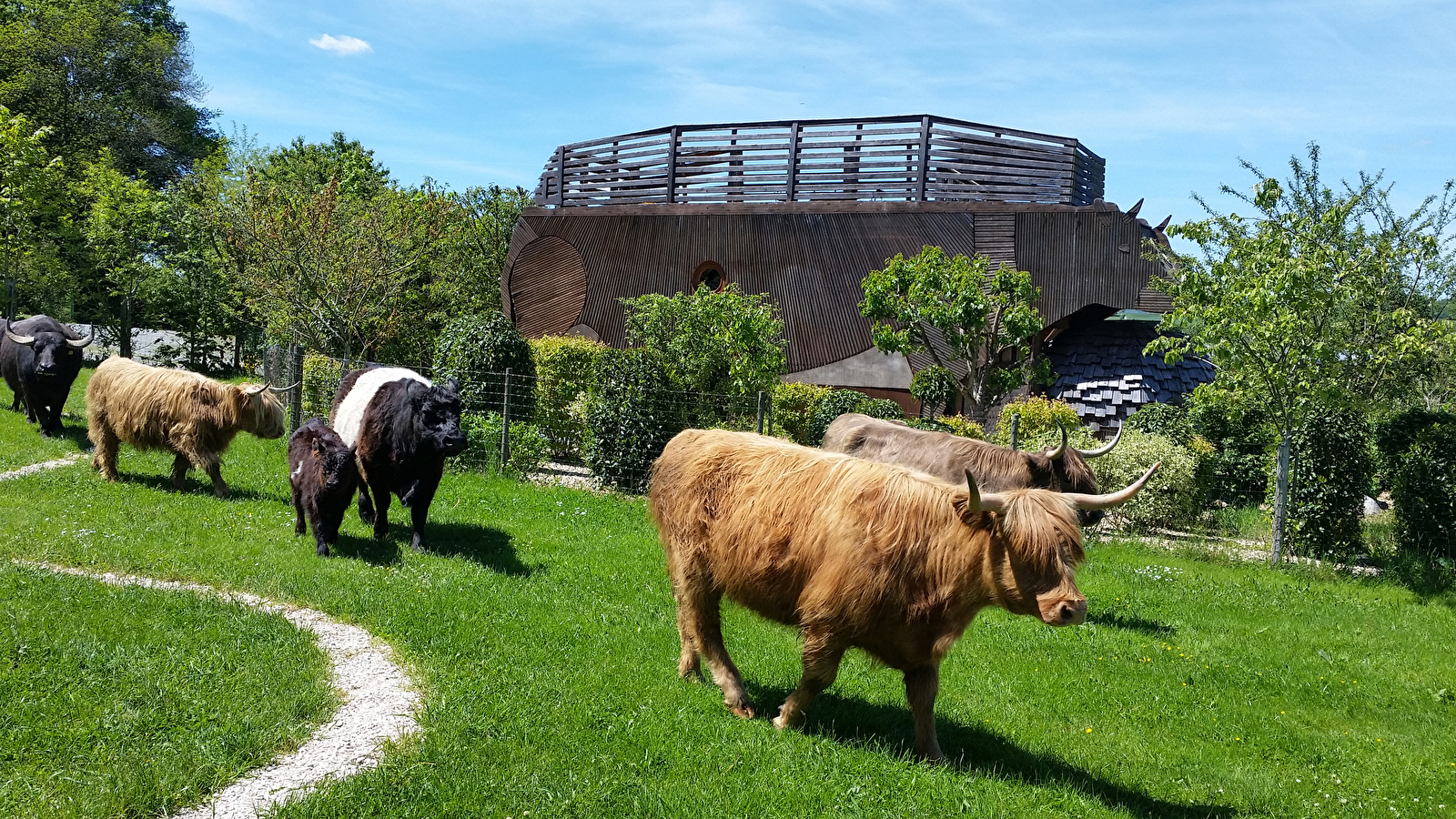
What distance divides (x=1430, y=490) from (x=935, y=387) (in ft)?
27.2

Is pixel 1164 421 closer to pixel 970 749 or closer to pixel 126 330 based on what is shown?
pixel 970 749

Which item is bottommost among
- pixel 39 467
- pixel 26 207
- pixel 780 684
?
Answer: pixel 780 684

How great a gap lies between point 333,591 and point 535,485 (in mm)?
6475

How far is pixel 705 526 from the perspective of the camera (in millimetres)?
6551

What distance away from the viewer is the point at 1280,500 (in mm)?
13062

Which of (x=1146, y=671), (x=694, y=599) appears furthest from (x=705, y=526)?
(x=1146, y=671)

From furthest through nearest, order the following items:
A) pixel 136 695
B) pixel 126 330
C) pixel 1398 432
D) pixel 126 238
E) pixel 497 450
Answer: pixel 126 238, pixel 126 330, pixel 497 450, pixel 1398 432, pixel 136 695

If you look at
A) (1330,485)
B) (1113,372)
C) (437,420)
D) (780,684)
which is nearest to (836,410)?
(1330,485)

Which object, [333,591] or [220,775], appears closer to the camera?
[220,775]

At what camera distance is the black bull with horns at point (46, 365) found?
48.0 ft

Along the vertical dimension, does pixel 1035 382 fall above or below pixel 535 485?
above

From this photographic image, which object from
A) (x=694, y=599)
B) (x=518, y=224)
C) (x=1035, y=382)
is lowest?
(x=694, y=599)

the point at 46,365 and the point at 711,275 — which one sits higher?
the point at 711,275

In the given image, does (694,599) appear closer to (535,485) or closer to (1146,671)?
(1146,671)
